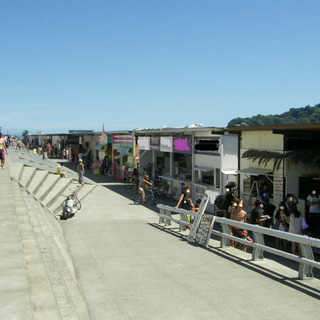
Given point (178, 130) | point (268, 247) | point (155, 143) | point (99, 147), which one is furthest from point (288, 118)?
point (268, 247)

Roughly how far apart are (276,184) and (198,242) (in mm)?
6184

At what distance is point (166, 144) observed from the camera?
26.5 m

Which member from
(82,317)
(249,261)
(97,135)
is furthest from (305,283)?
(97,135)

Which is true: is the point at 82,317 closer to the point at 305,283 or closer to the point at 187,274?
the point at 187,274

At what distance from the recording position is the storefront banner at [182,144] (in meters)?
23.4

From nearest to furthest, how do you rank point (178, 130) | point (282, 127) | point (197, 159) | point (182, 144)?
point (282, 127)
point (197, 159)
point (178, 130)
point (182, 144)

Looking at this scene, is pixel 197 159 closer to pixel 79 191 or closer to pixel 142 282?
pixel 79 191

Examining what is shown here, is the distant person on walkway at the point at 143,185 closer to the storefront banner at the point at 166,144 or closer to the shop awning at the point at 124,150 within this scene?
the storefront banner at the point at 166,144

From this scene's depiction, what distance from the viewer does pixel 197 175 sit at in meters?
23.1

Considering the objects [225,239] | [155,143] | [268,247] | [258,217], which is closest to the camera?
[268,247]

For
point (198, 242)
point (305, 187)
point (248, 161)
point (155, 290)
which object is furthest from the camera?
point (248, 161)

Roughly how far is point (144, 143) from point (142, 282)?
23055mm

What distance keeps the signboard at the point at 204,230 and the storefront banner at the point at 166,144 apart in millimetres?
15226

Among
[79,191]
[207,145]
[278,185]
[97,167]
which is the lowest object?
[79,191]
